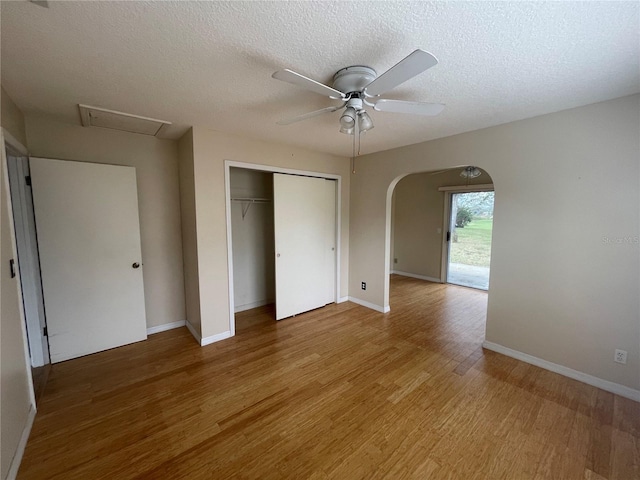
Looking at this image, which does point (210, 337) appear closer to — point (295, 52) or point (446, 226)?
point (295, 52)

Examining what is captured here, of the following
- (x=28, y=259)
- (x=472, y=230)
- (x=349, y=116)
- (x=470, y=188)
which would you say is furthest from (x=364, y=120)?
(x=472, y=230)

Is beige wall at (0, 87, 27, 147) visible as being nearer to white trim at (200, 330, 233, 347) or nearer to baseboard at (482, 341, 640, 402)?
white trim at (200, 330, 233, 347)

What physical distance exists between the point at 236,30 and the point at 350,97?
0.77m

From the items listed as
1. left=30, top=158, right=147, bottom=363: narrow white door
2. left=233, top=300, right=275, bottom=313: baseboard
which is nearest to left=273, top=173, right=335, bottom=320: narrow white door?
left=233, top=300, right=275, bottom=313: baseboard

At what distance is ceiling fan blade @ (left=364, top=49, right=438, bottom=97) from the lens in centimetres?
115

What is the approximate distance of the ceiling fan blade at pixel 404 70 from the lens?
1149 mm

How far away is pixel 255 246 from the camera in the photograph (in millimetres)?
4062

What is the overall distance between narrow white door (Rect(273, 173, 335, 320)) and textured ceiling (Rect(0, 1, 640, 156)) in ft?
4.55

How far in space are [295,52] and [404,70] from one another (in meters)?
0.64

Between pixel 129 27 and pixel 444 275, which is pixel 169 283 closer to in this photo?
pixel 129 27

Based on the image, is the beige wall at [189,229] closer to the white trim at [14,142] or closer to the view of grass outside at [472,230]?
the white trim at [14,142]

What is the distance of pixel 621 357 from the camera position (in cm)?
214

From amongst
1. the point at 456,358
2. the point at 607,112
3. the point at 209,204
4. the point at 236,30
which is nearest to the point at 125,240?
the point at 209,204

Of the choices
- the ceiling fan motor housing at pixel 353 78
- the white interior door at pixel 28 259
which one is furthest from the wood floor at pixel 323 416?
the ceiling fan motor housing at pixel 353 78
